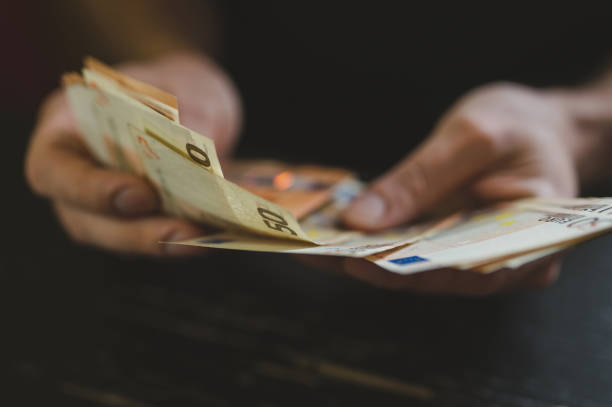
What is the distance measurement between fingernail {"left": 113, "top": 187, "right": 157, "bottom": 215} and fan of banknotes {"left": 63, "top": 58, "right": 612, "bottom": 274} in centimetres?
2

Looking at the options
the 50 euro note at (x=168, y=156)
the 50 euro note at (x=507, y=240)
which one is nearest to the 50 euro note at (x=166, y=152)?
the 50 euro note at (x=168, y=156)

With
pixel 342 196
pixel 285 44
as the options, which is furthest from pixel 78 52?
pixel 342 196

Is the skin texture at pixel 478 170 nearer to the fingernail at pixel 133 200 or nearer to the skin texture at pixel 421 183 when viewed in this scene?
the skin texture at pixel 421 183

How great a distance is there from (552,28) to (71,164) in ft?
3.93

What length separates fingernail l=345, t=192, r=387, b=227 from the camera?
0.64 meters

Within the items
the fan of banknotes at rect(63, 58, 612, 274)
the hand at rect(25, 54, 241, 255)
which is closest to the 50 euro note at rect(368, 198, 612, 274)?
the fan of banknotes at rect(63, 58, 612, 274)

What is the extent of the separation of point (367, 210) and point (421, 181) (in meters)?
0.09

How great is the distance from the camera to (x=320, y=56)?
1.26 meters

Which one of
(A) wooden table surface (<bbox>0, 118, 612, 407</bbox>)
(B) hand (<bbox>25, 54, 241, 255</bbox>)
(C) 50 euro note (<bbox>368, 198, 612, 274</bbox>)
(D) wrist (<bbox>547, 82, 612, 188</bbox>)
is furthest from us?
(D) wrist (<bbox>547, 82, 612, 188</bbox>)

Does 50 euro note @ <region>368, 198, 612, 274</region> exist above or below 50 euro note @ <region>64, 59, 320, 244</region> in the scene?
below

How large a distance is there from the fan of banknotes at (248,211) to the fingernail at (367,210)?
20mm

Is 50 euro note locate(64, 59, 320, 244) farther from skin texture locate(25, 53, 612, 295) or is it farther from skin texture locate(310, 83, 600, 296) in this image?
skin texture locate(310, 83, 600, 296)

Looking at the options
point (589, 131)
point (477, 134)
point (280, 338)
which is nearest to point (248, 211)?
point (280, 338)

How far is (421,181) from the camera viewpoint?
2.11 ft
